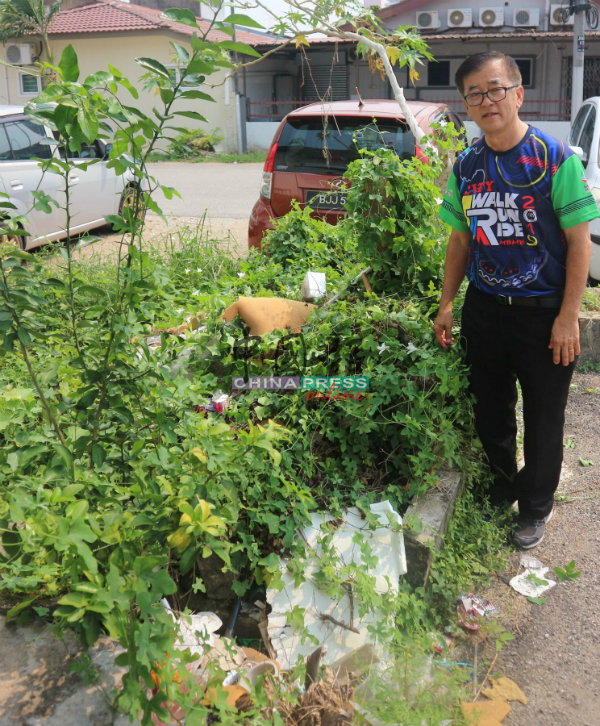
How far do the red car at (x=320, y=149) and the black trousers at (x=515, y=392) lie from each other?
8.61ft

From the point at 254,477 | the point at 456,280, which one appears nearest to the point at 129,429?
the point at 254,477

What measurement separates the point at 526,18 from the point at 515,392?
22007 millimetres

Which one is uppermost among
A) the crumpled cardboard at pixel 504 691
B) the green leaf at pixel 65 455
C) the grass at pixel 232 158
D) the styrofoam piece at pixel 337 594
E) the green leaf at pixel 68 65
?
the grass at pixel 232 158

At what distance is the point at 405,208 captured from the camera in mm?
3682

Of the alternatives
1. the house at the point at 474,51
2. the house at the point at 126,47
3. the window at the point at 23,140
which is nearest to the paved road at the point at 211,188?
the window at the point at 23,140

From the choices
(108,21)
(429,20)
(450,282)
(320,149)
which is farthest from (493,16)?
(450,282)

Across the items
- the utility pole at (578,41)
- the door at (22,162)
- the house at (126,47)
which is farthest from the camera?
the house at (126,47)

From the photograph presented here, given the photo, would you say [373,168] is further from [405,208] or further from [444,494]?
[444,494]

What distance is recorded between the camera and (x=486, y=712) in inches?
95.4

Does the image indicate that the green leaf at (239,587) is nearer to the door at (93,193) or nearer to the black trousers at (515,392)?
the black trousers at (515,392)

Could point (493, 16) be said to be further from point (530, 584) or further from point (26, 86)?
point (530, 584)

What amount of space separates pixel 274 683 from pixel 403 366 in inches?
62.4

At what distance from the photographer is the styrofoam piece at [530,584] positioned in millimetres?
3051

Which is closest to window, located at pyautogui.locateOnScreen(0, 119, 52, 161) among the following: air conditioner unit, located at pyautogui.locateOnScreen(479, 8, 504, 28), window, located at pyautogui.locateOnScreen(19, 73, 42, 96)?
air conditioner unit, located at pyautogui.locateOnScreen(479, 8, 504, 28)
